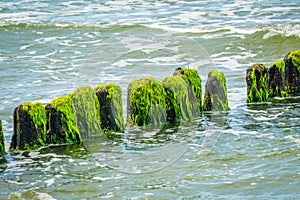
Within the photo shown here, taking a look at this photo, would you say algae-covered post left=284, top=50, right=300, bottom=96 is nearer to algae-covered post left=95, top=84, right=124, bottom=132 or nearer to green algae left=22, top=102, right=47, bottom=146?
algae-covered post left=95, top=84, right=124, bottom=132

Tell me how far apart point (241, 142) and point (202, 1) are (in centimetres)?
1869

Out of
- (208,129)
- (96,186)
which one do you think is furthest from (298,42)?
(96,186)

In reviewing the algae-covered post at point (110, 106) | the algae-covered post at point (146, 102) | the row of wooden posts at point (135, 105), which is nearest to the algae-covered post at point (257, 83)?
the row of wooden posts at point (135, 105)

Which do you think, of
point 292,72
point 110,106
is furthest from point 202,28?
point 110,106

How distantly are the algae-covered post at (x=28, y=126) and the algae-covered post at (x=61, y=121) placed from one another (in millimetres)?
125

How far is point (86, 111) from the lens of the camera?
8250 mm

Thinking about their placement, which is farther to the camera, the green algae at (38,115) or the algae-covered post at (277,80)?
the algae-covered post at (277,80)

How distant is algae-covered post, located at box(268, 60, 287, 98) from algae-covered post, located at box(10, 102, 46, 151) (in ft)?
14.1

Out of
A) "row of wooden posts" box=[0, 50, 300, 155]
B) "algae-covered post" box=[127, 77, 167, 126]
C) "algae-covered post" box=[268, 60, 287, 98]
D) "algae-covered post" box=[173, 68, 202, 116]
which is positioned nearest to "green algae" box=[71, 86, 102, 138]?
"row of wooden posts" box=[0, 50, 300, 155]

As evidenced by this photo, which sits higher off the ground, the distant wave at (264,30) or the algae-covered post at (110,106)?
the distant wave at (264,30)

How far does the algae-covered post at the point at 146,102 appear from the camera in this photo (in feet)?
28.9

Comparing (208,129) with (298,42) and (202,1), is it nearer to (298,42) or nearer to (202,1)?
(298,42)

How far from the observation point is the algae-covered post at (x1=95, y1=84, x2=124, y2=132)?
8461 millimetres

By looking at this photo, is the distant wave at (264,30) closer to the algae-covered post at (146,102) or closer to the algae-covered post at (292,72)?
the algae-covered post at (292,72)
